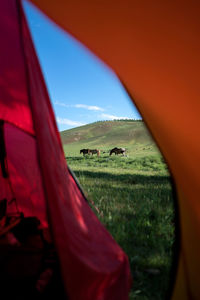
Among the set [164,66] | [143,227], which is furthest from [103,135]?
[164,66]

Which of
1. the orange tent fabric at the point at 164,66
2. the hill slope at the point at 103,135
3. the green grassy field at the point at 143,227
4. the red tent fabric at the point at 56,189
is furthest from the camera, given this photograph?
the hill slope at the point at 103,135

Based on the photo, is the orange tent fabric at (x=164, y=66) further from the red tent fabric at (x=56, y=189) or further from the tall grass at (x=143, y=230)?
the tall grass at (x=143, y=230)

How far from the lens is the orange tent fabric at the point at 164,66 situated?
1.29 m

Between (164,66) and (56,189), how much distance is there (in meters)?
0.77

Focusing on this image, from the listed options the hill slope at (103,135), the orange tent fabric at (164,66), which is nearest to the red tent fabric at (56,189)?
the orange tent fabric at (164,66)

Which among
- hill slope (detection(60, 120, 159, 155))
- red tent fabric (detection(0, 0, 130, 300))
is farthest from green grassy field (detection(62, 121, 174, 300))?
hill slope (detection(60, 120, 159, 155))

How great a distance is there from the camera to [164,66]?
4.58 ft

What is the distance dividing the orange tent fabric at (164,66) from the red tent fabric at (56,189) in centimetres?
33

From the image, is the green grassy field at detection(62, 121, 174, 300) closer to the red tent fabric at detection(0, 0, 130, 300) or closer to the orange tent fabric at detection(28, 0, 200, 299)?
the orange tent fabric at detection(28, 0, 200, 299)

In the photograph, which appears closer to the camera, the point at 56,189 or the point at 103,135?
the point at 56,189

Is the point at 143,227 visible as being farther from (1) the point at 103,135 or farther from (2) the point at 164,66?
(1) the point at 103,135

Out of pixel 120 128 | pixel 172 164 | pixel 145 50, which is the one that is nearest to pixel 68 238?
pixel 172 164

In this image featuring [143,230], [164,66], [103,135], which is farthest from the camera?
[103,135]

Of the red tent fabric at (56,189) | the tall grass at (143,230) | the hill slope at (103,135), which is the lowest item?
the tall grass at (143,230)
